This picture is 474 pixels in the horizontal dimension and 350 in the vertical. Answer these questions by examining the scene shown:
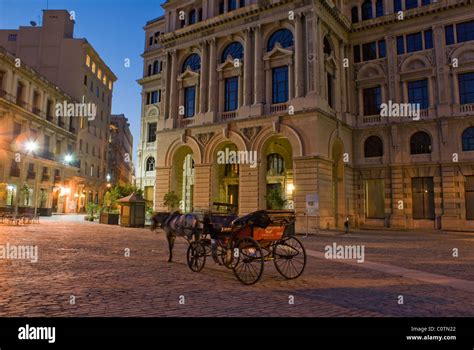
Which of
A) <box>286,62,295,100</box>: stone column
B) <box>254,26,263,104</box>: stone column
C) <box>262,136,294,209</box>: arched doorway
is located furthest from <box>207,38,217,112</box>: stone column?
<box>286,62,295,100</box>: stone column

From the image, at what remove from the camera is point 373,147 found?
3281cm

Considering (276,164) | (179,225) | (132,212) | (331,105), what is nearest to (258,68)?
(331,105)

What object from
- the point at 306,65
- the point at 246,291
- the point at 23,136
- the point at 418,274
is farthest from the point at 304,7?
the point at 23,136

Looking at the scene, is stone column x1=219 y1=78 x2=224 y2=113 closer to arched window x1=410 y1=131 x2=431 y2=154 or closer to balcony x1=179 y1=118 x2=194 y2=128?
balcony x1=179 y1=118 x2=194 y2=128

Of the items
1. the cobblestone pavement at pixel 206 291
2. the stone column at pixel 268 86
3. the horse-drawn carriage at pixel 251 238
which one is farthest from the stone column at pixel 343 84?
the horse-drawn carriage at pixel 251 238

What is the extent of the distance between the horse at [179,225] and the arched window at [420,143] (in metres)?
26.6

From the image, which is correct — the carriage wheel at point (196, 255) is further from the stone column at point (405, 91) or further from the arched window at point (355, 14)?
the arched window at point (355, 14)

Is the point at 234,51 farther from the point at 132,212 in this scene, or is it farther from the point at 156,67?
the point at 156,67

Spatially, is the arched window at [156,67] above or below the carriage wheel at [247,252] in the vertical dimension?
above

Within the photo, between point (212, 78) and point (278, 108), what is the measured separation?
749 cm

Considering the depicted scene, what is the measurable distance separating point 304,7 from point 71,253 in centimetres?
2466

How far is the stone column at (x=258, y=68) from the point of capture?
97.6 feet

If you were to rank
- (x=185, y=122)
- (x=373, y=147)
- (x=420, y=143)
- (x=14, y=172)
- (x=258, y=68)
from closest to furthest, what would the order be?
(x=258, y=68)
(x=420, y=143)
(x=373, y=147)
(x=185, y=122)
(x=14, y=172)
